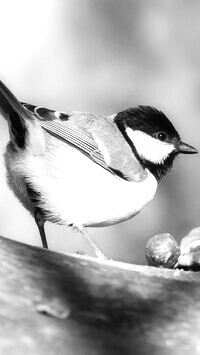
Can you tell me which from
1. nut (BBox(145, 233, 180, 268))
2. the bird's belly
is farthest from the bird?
nut (BBox(145, 233, 180, 268))

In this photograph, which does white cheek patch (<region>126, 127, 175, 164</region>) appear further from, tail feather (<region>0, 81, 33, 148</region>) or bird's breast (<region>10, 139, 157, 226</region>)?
tail feather (<region>0, 81, 33, 148</region>)

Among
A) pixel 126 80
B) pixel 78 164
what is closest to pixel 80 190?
pixel 78 164

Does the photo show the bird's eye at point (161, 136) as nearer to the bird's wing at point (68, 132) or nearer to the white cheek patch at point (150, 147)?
the white cheek patch at point (150, 147)

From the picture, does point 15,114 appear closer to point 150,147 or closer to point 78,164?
point 78,164

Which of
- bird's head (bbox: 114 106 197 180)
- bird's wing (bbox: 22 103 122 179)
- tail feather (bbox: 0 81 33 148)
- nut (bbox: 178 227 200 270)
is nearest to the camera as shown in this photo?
nut (bbox: 178 227 200 270)

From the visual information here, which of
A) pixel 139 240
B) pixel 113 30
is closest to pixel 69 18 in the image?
pixel 113 30

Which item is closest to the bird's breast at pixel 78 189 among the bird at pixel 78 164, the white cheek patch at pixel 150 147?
the bird at pixel 78 164

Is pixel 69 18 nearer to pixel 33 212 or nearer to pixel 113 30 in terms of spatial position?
pixel 113 30
